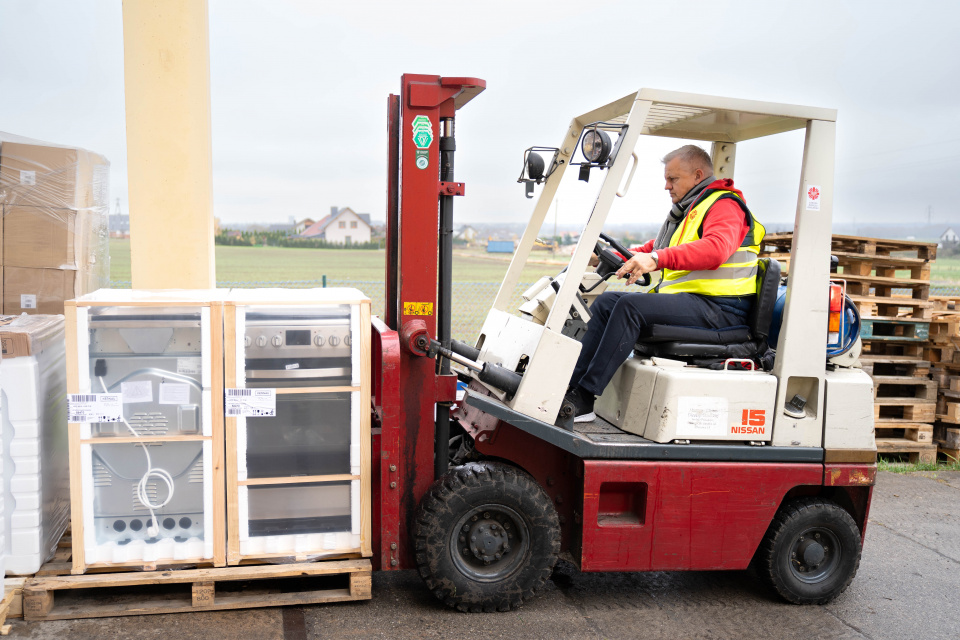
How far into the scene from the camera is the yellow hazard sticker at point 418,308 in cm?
395

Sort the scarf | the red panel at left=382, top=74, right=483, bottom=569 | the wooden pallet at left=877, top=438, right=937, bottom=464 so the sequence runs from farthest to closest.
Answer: the wooden pallet at left=877, top=438, right=937, bottom=464, the scarf, the red panel at left=382, top=74, right=483, bottom=569

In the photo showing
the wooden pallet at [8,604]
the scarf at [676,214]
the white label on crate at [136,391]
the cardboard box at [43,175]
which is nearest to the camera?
the wooden pallet at [8,604]

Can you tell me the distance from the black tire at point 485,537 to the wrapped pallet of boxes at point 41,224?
3.49 meters

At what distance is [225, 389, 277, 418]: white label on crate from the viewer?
3.68m

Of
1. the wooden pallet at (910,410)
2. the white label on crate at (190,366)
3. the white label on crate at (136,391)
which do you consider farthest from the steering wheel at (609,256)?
the wooden pallet at (910,410)

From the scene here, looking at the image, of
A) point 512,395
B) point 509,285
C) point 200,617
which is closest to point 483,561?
point 512,395

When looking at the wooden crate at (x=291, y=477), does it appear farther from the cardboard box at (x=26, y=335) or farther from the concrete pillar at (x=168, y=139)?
the concrete pillar at (x=168, y=139)

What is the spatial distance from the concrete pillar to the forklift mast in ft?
10.6

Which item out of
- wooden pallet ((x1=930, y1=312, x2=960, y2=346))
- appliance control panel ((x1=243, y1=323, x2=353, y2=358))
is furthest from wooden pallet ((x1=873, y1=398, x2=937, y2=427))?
appliance control panel ((x1=243, y1=323, x2=353, y2=358))

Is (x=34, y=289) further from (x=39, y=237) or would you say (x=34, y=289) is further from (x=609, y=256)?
(x=609, y=256)

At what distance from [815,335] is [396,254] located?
2444 mm

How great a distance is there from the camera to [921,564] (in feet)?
16.3

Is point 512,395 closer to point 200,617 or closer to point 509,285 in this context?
point 509,285

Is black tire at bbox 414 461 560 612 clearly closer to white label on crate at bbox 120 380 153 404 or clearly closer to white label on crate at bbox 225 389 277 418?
white label on crate at bbox 225 389 277 418
